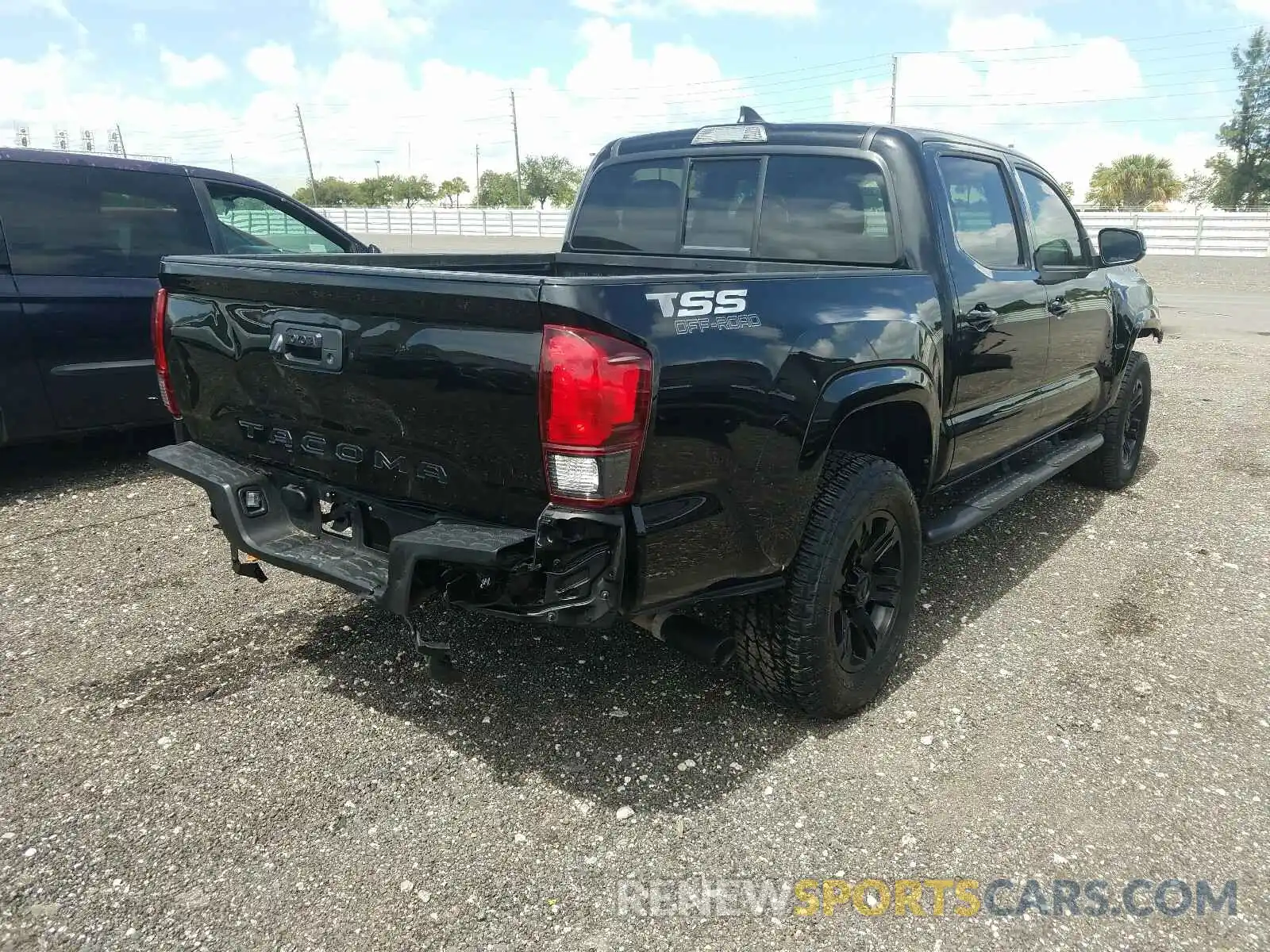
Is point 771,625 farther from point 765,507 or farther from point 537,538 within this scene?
point 537,538

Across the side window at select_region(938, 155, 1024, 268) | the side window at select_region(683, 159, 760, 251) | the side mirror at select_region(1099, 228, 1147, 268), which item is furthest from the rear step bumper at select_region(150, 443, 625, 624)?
the side mirror at select_region(1099, 228, 1147, 268)

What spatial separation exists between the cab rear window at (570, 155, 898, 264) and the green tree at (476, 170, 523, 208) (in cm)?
9034

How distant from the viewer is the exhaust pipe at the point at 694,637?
2816 mm

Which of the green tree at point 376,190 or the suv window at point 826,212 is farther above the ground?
the green tree at point 376,190

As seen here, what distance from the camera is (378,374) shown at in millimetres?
2566

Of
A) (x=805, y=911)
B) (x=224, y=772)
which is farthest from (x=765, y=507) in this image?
(x=224, y=772)

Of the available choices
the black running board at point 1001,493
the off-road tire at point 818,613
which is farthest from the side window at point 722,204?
the black running board at point 1001,493

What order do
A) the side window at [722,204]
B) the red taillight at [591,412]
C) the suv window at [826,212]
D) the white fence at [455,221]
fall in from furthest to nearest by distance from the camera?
the white fence at [455,221] → the side window at [722,204] → the suv window at [826,212] → the red taillight at [591,412]

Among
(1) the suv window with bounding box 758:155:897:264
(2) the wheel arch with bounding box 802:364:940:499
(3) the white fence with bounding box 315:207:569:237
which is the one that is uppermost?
(3) the white fence with bounding box 315:207:569:237

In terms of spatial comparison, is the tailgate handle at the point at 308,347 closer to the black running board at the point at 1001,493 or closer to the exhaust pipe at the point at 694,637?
the exhaust pipe at the point at 694,637

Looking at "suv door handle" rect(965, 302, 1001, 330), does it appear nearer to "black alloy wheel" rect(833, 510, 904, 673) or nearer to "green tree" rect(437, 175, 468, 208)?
"black alloy wheel" rect(833, 510, 904, 673)

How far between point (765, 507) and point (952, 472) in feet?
5.02

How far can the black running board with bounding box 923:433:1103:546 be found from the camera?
11.8ft

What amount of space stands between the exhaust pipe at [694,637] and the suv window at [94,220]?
4.32 metres
